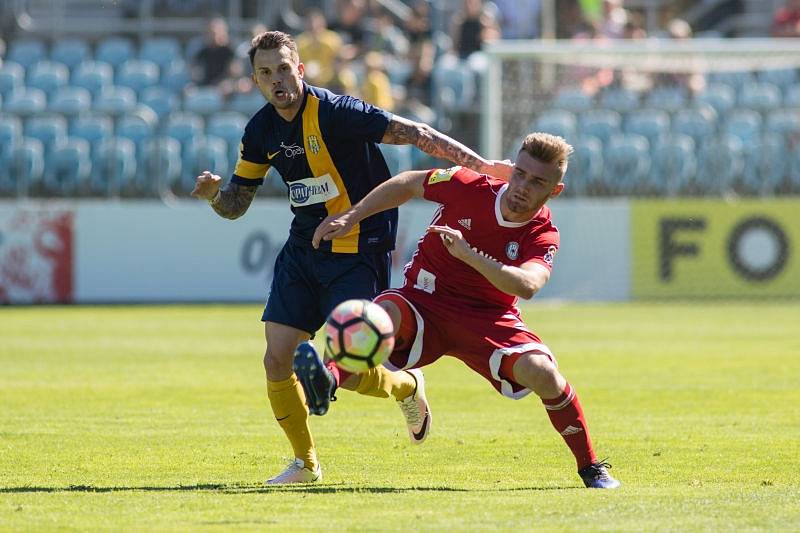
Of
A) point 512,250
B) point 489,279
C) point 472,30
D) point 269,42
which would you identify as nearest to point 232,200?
point 269,42

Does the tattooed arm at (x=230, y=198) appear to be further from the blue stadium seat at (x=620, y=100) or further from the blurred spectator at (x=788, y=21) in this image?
the blurred spectator at (x=788, y=21)

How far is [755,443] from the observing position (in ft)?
29.0

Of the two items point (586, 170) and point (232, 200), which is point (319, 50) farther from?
point (232, 200)

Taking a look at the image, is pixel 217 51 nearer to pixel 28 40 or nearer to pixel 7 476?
pixel 28 40

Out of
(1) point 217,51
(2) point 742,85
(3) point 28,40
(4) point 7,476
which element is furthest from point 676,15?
(4) point 7,476

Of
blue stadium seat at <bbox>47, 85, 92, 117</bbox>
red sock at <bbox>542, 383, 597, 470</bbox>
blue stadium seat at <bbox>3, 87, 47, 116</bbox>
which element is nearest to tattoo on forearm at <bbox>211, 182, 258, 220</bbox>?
red sock at <bbox>542, 383, 597, 470</bbox>

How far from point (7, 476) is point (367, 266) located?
226cm

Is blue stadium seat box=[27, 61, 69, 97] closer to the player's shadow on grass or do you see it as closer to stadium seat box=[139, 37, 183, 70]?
stadium seat box=[139, 37, 183, 70]

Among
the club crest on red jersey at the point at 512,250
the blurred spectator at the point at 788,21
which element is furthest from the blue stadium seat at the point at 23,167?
the club crest on red jersey at the point at 512,250

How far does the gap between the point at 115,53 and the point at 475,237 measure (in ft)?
63.7

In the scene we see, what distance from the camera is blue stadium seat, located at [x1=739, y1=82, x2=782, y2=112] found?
22625 millimetres

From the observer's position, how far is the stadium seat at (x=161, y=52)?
2536 cm

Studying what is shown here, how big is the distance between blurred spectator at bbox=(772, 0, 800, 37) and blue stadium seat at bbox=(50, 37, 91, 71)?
1241 centimetres

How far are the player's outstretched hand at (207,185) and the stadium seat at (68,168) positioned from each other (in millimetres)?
14803
